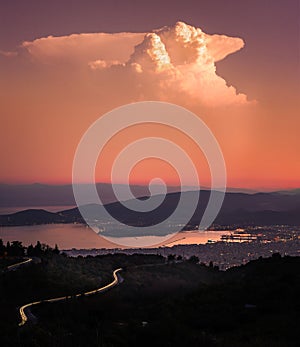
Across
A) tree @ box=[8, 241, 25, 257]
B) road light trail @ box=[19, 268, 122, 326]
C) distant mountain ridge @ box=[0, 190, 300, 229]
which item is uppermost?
distant mountain ridge @ box=[0, 190, 300, 229]

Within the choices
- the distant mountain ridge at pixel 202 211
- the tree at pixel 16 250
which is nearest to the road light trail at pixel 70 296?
the tree at pixel 16 250

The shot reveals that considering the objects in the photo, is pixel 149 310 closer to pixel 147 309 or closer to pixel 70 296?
pixel 147 309

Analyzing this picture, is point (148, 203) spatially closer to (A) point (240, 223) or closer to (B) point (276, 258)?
(A) point (240, 223)

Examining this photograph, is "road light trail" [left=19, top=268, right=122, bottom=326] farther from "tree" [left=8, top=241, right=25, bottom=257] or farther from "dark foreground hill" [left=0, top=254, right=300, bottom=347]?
"tree" [left=8, top=241, right=25, bottom=257]

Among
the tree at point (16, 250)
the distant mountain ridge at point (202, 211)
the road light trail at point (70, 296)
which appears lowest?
the road light trail at point (70, 296)

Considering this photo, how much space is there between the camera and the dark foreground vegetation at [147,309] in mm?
12547

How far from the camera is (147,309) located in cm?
2209

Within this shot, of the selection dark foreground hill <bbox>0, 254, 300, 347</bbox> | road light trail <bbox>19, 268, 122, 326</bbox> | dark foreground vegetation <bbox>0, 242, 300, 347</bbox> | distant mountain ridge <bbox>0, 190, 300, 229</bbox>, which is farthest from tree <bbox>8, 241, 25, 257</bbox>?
distant mountain ridge <bbox>0, 190, 300, 229</bbox>

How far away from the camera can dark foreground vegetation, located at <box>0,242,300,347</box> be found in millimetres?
12547

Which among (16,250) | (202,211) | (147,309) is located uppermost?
(202,211)

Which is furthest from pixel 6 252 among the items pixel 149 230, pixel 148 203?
pixel 148 203

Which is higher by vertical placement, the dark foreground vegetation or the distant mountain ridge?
the distant mountain ridge

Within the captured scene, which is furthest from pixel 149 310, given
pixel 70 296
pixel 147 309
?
pixel 70 296

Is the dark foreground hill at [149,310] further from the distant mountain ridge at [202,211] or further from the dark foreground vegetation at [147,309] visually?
the distant mountain ridge at [202,211]
